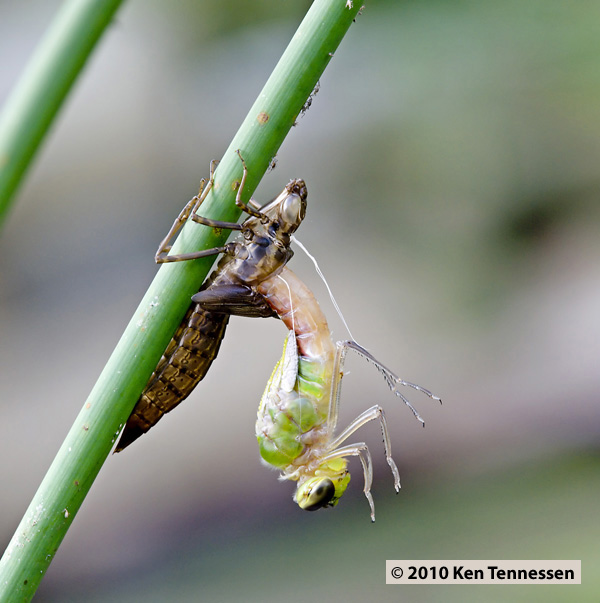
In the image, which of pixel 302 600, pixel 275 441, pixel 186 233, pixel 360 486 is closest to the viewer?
pixel 186 233

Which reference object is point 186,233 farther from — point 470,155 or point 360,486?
point 470,155

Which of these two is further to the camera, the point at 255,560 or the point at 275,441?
the point at 255,560

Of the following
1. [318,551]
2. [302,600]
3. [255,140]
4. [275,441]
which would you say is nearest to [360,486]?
[318,551]

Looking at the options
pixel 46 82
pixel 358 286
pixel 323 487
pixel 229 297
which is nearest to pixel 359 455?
pixel 323 487

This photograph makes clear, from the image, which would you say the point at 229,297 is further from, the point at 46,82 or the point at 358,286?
the point at 358,286

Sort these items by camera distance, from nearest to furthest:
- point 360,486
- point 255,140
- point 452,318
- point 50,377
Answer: point 255,140, point 360,486, point 452,318, point 50,377

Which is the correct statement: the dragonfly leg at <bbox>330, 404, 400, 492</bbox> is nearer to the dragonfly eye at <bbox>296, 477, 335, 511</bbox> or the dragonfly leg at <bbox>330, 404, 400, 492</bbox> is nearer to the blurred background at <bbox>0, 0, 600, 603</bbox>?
the dragonfly eye at <bbox>296, 477, 335, 511</bbox>

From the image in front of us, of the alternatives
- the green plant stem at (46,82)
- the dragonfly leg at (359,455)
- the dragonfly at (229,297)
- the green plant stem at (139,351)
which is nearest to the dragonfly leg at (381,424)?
the dragonfly leg at (359,455)

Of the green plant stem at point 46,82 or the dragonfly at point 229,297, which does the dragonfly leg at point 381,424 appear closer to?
the dragonfly at point 229,297
